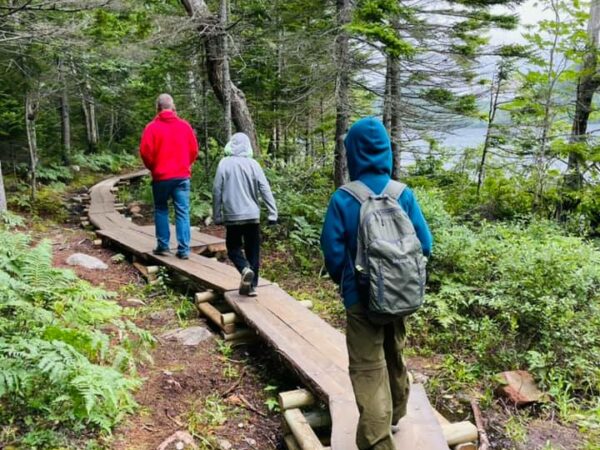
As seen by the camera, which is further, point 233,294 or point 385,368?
point 233,294

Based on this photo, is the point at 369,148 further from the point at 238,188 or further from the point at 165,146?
the point at 165,146

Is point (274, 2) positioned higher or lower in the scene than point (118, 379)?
higher

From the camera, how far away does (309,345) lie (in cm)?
431

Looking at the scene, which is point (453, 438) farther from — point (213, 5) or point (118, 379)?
point (213, 5)

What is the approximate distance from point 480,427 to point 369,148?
2.84 metres

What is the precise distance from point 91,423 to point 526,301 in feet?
15.6

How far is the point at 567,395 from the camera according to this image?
439cm

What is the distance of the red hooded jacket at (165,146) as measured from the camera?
659 centimetres

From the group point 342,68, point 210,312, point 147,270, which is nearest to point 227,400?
point 210,312

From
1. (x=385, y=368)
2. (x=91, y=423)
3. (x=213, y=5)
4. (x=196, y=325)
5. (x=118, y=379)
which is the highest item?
(x=213, y=5)

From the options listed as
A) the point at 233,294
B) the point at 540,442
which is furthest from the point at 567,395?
the point at 233,294

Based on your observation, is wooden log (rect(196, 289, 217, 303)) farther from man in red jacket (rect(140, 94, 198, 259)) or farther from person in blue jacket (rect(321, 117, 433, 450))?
person in blue jacket (rect(321, 117, 433, 450))

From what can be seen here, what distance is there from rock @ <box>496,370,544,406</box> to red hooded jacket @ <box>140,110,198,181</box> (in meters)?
4.98

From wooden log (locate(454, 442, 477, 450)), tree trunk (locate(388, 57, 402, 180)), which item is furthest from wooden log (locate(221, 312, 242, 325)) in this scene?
tree trunk (locate(388, 57, 402, 180))
